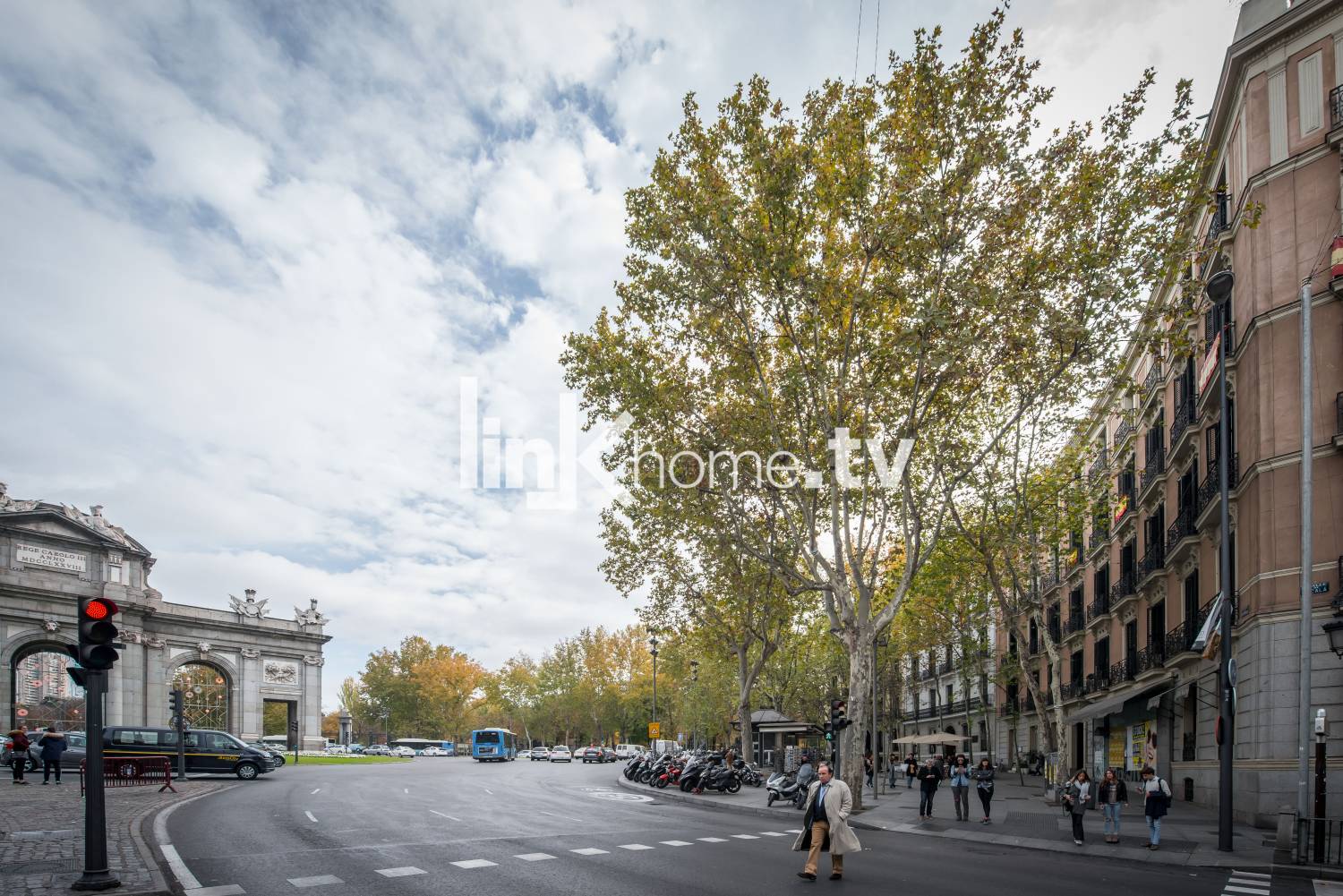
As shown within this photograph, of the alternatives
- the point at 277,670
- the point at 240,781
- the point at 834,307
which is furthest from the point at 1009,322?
the point at 277,670

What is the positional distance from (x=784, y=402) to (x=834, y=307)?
12.8 ft

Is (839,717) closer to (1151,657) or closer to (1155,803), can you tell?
(1155,803)

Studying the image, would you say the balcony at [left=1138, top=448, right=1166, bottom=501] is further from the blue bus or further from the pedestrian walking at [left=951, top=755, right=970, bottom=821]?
the blue bus

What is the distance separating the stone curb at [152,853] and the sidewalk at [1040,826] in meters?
13.3

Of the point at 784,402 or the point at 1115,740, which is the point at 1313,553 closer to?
the point at 784,402

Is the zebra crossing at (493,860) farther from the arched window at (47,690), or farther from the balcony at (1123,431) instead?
the arched window at (47,690)

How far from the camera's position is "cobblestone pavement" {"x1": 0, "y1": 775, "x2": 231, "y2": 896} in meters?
9.53

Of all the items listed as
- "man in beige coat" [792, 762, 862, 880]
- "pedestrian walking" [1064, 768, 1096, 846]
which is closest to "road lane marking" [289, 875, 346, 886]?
"man in beige coat" [792, 762, 862, 880]

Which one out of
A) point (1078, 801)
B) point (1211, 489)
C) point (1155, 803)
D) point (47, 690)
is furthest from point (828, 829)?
point (47, 690)

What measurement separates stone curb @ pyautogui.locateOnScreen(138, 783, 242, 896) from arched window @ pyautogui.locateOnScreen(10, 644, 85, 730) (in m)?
33.1

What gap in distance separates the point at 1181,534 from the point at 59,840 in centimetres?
2746

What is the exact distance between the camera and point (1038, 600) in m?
26.6

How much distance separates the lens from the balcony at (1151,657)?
93.3 feet

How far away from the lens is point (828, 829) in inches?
471
